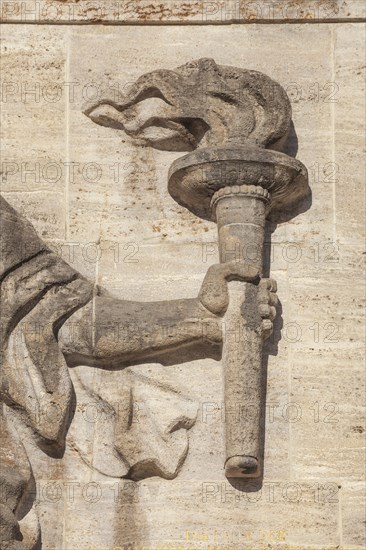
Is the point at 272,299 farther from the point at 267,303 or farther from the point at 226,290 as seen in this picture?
the point at 226,290

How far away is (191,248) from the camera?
1130 cm

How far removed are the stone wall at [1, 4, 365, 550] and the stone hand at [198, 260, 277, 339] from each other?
0.83 feet

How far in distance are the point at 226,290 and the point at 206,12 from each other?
1.69 meters

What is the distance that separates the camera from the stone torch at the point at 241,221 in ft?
35.5

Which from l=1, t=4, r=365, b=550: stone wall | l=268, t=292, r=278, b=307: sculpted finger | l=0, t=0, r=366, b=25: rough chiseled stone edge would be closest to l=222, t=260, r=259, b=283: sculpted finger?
l=268, t=292, r=278, b=307: sculpted finger

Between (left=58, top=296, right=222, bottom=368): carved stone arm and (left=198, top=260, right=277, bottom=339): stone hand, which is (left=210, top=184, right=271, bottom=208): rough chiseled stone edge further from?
(left=58, top=296, right=222, bottom=368): carved stone arm

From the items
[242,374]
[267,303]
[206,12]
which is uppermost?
[206,12]

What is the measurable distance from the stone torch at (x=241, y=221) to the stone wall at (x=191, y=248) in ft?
0.46

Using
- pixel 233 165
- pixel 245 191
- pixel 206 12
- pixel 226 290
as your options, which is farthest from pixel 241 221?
pixel 206 12

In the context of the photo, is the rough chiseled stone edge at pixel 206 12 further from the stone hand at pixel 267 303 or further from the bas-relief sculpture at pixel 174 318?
the stone hand at pixel 267 303

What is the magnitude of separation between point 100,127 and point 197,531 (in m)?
2.29

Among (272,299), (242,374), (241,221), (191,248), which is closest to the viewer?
(242,374)

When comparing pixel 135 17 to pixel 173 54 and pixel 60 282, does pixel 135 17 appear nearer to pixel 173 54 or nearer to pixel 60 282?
pixel 173 54

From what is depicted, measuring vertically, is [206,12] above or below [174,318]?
above
